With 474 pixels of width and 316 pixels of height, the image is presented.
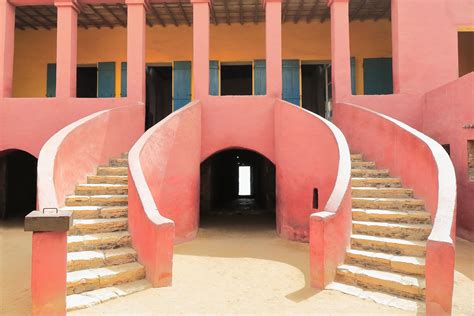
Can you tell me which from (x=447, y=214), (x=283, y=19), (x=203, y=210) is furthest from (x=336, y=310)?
(x=283, y=19)

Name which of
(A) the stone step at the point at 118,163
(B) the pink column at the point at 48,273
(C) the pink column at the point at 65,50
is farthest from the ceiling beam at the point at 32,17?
(B) the pink column at the point at 48,273

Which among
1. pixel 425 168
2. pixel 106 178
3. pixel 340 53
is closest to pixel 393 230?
pixel 425 168

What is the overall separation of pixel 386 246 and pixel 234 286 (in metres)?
2.34

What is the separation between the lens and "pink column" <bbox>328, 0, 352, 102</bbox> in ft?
31.5

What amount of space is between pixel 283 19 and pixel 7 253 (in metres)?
10.3

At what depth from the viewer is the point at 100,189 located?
658cm

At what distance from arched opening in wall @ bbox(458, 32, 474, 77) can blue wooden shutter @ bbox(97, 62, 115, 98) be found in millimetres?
12160

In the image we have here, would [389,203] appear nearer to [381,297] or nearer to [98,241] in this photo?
[381,297]

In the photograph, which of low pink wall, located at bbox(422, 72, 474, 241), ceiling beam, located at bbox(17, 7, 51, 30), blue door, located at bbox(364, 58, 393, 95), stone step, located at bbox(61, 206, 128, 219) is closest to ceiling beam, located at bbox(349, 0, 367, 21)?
blue door, located at bbox(364, 58, 393, 95)

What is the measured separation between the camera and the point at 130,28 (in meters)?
9.84

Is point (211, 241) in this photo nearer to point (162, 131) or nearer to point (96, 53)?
point (162, 131)

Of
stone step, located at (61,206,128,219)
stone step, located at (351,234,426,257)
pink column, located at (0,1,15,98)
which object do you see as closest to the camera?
stone step, located at (351,234,426,257)

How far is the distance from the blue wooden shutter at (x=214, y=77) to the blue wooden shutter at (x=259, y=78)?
50.2 inches

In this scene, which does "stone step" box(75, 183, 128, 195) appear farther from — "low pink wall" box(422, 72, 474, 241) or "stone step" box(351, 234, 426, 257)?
"low pink wall" box(422, 72, 474, 241)
